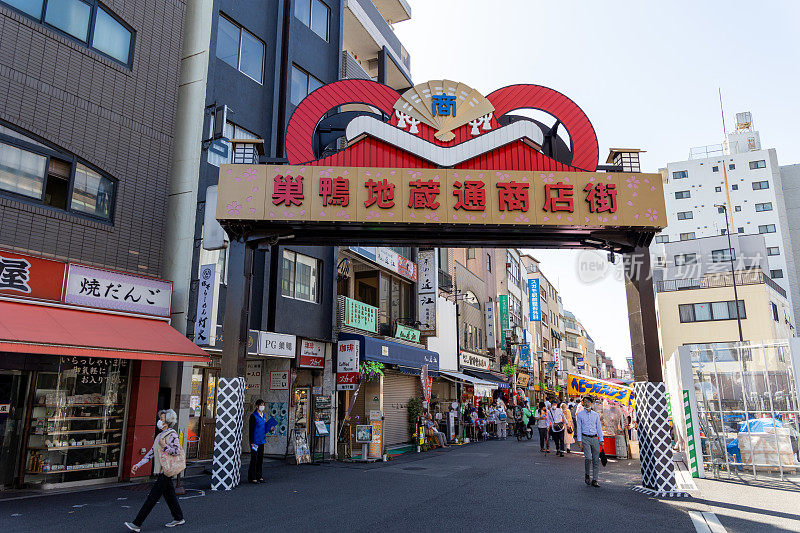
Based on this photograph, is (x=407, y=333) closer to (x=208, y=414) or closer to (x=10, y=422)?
(x=208, y=414)

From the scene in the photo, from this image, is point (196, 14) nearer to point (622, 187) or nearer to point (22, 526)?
point (622, 187)

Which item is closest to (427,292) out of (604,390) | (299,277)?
(299,277)

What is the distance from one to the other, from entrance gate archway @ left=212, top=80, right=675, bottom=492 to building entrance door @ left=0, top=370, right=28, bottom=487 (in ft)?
12.7

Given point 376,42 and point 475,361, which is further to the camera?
point 475,361

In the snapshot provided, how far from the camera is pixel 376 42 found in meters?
26.0

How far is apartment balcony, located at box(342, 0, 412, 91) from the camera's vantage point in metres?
24.8

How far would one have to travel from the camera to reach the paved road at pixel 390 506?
329 inches

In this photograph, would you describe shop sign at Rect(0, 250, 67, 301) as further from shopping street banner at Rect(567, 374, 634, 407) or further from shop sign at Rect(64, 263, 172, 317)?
shopping street banner at Rect(567, 374, 634, 407)

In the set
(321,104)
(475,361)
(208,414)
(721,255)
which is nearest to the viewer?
(321,104)

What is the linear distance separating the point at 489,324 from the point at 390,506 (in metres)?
30.8

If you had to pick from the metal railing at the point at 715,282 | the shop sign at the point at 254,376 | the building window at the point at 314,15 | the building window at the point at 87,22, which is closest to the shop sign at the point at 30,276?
the building window at the point at 87,22

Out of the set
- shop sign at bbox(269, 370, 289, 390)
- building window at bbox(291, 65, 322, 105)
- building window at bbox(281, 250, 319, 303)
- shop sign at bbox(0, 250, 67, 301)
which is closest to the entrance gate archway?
shop sign at bbox(0, 250, 67, 301)

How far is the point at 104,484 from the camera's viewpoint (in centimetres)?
1225

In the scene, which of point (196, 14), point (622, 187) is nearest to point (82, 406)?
point (196, 14)
